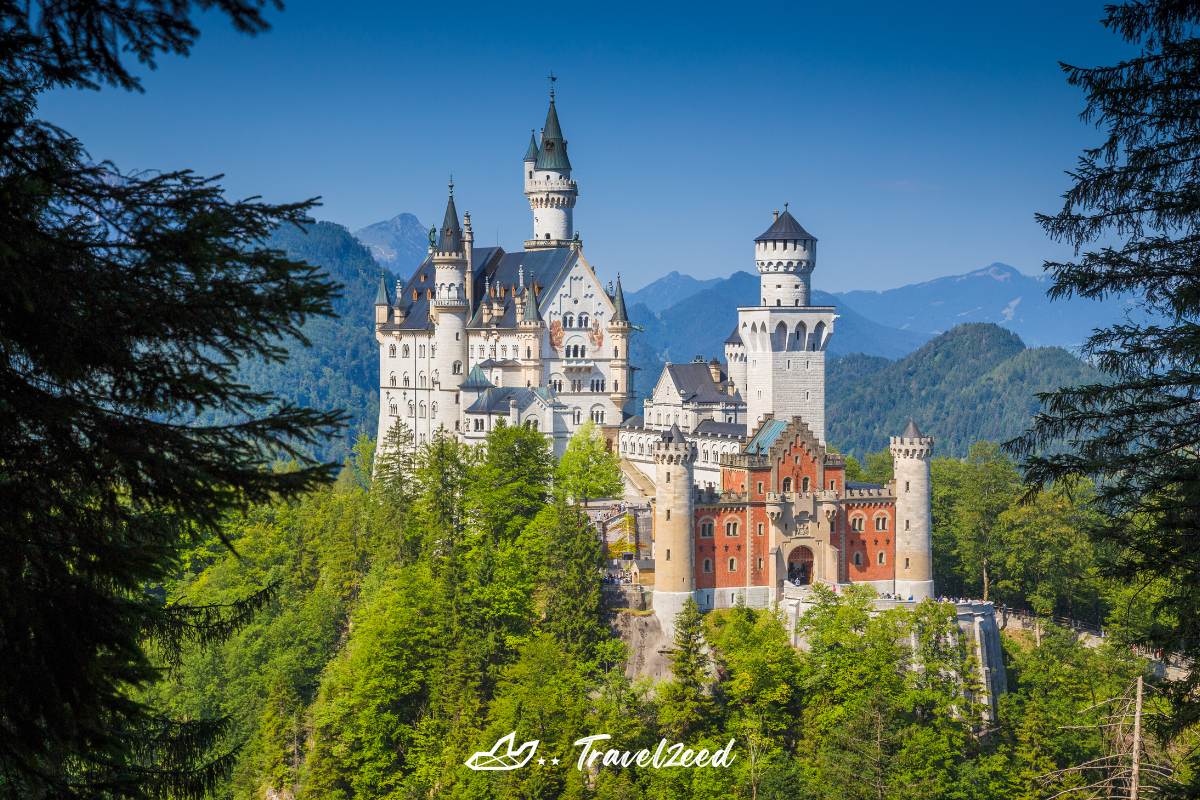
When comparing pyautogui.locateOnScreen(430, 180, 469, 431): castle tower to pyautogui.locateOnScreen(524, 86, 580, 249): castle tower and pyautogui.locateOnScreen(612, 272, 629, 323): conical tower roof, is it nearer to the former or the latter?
pyautogui.locateOnScreen(524, 86, 580, 249): castle tower

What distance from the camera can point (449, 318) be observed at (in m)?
92.2

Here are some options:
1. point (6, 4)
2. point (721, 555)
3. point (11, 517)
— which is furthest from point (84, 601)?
point (721, 555)

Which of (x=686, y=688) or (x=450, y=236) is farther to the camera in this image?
(x=450, y=236)

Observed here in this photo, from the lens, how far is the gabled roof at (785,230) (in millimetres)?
69750

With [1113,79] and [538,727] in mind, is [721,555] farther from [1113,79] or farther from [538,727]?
[1113,79]

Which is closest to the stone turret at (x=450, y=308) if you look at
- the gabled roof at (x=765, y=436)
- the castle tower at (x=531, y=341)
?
the castle tower at (x=531, y=341)

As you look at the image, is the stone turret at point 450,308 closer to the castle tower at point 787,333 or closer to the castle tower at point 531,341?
the castle tower at point 531,341

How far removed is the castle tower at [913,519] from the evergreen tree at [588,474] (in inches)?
704

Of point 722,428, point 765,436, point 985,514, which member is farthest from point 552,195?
point 985,514

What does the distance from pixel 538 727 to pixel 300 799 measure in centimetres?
1125

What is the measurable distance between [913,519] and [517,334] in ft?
115

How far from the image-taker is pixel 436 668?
58.2m

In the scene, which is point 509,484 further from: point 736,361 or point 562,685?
point 736,361

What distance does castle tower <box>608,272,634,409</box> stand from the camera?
8894 cm
